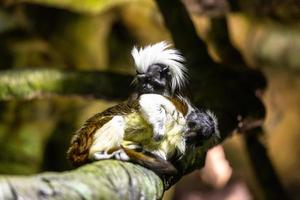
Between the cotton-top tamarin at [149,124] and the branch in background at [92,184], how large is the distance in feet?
0.15

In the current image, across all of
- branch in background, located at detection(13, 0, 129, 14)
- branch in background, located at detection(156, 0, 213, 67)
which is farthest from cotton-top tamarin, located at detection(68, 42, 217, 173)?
branch in background, located at detection(13, 0, 129, 14)

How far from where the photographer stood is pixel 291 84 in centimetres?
378

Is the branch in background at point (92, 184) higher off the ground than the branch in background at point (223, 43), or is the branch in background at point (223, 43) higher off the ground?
the branch in background at point (92, 184)

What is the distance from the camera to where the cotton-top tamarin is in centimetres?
99

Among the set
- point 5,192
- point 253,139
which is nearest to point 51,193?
point 5,192

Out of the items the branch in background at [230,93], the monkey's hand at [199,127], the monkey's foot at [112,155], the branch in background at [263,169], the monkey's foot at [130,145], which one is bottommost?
the branch in background at [263,169]

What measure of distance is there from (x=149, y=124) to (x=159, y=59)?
0.53ft

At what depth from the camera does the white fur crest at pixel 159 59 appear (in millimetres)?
1121

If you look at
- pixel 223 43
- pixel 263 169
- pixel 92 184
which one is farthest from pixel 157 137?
pixel 223 43

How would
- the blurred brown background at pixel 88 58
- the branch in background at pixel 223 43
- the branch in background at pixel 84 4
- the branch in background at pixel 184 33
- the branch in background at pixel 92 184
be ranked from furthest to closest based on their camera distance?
1. the blurred brown background at pixel 88 58
2. the branch in background at pixel 84 4
3. the branch in background at pixel 223 43
4. the branch in background at pixel 184 33
5. the branch in background at pixel 92 184

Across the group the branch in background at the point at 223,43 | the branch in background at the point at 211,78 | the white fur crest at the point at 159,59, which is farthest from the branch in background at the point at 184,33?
the white fur crest at the point at 159,59

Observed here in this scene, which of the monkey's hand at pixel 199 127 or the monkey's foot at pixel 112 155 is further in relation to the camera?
the monkey's hand at pixel 199 127

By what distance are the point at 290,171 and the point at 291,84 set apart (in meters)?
0.54

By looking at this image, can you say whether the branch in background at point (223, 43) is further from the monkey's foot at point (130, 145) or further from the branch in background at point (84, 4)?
the monkey's foot at point (130, 145)
